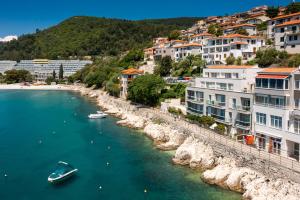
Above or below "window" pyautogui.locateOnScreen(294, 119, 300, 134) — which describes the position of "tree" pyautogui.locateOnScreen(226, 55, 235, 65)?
above

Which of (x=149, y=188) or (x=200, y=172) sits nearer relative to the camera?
(x=149, y=188)

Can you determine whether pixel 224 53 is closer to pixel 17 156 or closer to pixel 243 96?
pixel 243 96

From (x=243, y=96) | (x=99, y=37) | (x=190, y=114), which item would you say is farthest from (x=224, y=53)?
(x=99, y=37)

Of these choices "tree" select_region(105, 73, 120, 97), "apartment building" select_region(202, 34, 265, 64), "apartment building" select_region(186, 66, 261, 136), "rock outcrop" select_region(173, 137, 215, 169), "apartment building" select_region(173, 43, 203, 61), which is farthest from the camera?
"tree" select_region(105, 73, 120, 97)

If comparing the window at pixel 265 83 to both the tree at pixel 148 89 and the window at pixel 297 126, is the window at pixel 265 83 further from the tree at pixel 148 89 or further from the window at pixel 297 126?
the tree at pixel 148 89

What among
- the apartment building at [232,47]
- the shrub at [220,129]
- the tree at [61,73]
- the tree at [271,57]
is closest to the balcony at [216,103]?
the shrub at [220,129]

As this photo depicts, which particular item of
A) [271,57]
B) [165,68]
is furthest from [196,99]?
[165,68]

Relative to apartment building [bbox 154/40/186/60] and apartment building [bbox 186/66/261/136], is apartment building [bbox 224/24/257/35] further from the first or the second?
apartment building [bbox 186/66/261/136]

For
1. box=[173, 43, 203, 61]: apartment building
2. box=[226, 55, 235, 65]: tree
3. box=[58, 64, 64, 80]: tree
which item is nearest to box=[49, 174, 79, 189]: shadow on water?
box=[226, 55, 235, 65]: tree
